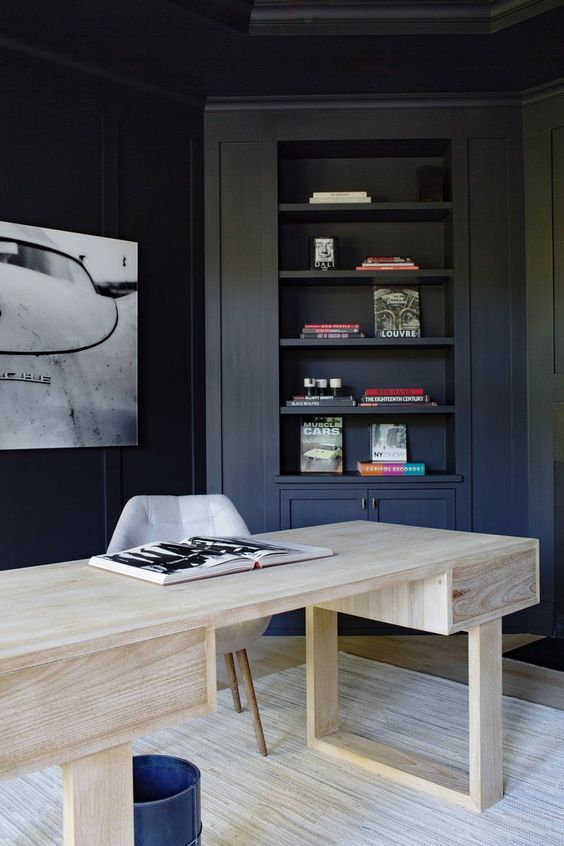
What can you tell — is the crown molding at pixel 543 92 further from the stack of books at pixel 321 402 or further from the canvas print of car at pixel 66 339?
the canvas print of car at pixel 66 339

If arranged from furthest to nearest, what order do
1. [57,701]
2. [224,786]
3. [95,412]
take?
[95,412], [224,786], [57,701]

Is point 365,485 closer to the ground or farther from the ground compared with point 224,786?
farther from the ground

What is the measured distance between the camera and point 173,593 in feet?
4.61

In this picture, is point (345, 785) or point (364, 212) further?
point (364, 212)

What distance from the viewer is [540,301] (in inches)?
146

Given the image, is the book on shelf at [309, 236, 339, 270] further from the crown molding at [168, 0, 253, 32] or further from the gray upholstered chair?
the gray upholstered chair

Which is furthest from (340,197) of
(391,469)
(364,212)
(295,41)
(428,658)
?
(428,658)

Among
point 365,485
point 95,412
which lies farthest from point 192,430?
point 365,485

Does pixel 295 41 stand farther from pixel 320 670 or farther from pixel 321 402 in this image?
pixel 320 670

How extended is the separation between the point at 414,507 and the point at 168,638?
258 centimetres

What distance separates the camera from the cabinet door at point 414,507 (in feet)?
11.9

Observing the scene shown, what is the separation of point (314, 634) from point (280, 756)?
378 mm

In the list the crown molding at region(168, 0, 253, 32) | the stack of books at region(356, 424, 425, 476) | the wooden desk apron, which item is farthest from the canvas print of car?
the wooden desk apron

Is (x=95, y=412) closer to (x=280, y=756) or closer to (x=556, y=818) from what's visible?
(x=280, y=756)
